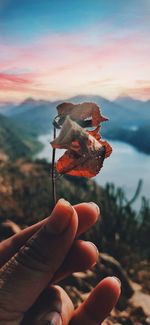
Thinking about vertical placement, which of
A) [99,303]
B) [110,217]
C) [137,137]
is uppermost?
[99,303]

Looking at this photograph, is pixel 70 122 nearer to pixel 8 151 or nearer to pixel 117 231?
pixel 117 231

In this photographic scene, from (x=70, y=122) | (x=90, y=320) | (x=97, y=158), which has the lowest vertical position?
(x=90, y=320)

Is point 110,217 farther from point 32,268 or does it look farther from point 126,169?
point 126,169

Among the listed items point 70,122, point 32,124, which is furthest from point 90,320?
point 32,124

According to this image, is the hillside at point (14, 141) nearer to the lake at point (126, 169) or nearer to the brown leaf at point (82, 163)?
the lake at point (126, 169)

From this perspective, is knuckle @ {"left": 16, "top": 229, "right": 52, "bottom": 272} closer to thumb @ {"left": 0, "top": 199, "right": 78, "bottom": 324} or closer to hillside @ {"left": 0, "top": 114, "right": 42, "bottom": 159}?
thumb @ {"left": 0, "top": 199, "right": 78, "bottom": 324}

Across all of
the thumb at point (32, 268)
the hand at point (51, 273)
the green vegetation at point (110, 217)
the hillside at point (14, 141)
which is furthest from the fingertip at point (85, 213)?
the hillside at point (14, 141)

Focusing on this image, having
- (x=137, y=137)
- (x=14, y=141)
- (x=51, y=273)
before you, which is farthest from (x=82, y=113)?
(x=14, y=141)
